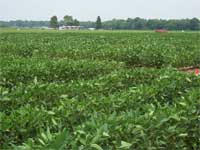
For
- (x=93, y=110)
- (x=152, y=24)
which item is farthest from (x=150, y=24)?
(x=93, y=110)

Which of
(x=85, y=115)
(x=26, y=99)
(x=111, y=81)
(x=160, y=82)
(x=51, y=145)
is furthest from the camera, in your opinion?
(x=111, y=81)

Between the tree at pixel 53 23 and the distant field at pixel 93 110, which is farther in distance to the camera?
the tree at pixel 53 23

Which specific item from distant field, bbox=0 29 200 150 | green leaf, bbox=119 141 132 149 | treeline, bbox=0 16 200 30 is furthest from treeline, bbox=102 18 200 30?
green leaf, bbox=119 141 132 149

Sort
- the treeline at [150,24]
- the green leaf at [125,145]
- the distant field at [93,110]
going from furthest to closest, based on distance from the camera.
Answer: the treeline at [150,24] → the distant field at [93,110] → the green leaf at [125,145]

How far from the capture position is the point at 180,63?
51.3ft

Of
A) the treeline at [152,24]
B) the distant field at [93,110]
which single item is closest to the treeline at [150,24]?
the treeline at [152,24]

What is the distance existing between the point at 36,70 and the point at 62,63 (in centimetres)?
115

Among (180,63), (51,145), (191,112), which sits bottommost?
(180,63)

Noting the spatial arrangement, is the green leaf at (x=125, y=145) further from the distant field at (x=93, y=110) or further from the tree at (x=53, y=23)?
the tree at (x=53, y=23)

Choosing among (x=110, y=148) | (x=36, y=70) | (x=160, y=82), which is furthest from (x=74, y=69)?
(x=110, y=148)

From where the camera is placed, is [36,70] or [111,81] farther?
[36,70]

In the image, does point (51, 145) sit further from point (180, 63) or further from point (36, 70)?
point (180, 63)

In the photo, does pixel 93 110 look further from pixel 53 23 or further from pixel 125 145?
pixel 53 23

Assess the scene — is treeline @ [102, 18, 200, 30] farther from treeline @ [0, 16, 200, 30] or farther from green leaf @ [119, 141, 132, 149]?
green leaf @ [119, 141, 132, 149]
